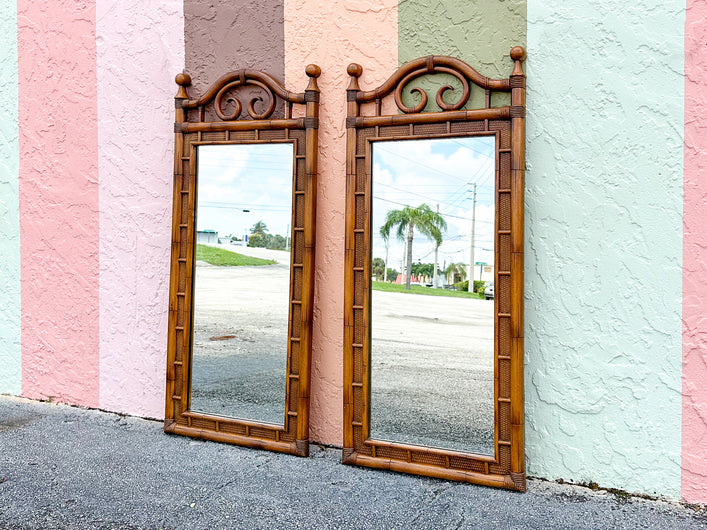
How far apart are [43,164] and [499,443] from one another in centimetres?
316

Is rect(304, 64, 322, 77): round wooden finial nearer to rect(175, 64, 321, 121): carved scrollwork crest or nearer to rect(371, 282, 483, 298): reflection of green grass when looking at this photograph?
rect(175, 64, 321, 121): carved scrollwork crest

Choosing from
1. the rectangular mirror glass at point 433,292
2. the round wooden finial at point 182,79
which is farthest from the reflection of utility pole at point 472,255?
the round wooden finial at point 182,79

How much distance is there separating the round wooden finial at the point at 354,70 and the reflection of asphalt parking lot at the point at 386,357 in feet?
3.11

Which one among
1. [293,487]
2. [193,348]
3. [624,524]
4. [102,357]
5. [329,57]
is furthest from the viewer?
[102,357]

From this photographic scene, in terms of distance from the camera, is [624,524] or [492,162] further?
[492,162]

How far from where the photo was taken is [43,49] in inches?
138

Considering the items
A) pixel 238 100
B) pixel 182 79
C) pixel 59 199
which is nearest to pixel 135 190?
pixel 59 199

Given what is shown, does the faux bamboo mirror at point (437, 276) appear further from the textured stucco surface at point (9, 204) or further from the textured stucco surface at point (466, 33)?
the textured stucco surface at point (9, 204)

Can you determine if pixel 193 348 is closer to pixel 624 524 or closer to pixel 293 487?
pixel 293 487

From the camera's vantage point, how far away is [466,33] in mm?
2578

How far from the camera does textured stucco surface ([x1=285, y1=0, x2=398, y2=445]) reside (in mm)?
2801

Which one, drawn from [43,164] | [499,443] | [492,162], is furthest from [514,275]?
[43,164]

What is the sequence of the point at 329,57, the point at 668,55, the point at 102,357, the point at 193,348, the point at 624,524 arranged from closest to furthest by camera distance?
the point at 624,524 < the point at 668,55 < the point at 329,57 < the point at 193,348 < the point at 102,357

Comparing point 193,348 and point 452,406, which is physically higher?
point 193,348
